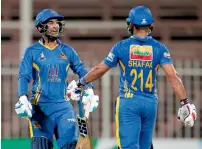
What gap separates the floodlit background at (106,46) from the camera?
1575cm

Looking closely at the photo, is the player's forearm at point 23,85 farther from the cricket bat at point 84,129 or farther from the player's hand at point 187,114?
the player's hand at point 187,114

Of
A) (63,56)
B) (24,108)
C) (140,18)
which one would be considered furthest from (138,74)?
(24,108)

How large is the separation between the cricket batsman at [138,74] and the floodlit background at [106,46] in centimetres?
496

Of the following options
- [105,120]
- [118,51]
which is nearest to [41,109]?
[118,51]

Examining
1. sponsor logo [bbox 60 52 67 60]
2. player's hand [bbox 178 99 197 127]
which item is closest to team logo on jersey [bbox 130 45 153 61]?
player's hand [bbox 178 99 197 127]

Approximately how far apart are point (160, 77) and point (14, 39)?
489 centimetres

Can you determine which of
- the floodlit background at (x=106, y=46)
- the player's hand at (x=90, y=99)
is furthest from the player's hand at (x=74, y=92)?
the floodlit background at (x=106, y=46)

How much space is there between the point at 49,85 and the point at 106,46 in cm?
865

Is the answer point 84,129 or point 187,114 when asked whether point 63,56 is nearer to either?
point 84,129

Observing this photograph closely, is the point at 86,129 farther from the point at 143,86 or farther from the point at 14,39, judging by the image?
the point at 14,39

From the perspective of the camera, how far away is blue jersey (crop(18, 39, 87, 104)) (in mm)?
10844

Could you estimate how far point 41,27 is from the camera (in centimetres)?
1108

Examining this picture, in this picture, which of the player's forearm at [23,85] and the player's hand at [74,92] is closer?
the player's hand at [74,92]

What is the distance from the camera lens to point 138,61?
34.0 ft
